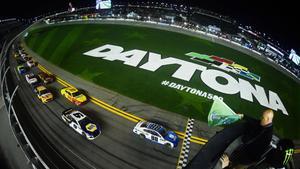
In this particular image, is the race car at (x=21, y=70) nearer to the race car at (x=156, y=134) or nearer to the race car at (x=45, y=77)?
the race car at (x=45, y=77)

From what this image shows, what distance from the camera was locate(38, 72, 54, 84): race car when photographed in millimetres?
24316

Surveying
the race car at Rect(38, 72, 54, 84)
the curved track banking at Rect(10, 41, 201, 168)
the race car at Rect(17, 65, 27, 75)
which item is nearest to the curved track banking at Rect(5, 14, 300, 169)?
the curved track banking at Rect(10, 41, 201, 168)

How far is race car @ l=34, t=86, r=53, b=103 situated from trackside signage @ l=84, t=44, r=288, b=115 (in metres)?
10.5

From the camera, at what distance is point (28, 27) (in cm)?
4544

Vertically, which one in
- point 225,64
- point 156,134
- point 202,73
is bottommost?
point 156,134

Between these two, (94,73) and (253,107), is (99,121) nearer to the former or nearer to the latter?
(94,73)

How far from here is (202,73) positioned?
28594mm

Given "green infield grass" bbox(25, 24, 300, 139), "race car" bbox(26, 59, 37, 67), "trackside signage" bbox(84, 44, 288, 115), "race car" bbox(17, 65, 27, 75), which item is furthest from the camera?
"race car" bbox(26, 59, 37, 67)

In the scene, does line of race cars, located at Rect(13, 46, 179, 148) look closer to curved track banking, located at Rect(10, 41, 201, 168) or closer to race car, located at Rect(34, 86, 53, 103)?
race car, located at Rect(34, 86, 53, 103)

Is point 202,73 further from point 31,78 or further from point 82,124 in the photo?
point 31,78

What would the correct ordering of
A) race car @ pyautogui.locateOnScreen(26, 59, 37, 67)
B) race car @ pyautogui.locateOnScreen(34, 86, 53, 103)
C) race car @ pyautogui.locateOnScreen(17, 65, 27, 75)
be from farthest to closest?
1. race car @ pyautogui.locateOnScreen(26, 59, 37, 67)
2. race car @ pyautogui.locateOnScreen(17, 65, 27, 75)
3. race car @ pyautogui.locateOnScreen(34, 86, 53, 103)

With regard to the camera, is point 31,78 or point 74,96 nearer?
point 74,96

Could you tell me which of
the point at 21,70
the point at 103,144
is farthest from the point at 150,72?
the point at 21,70

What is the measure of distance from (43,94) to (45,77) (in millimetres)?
3805
